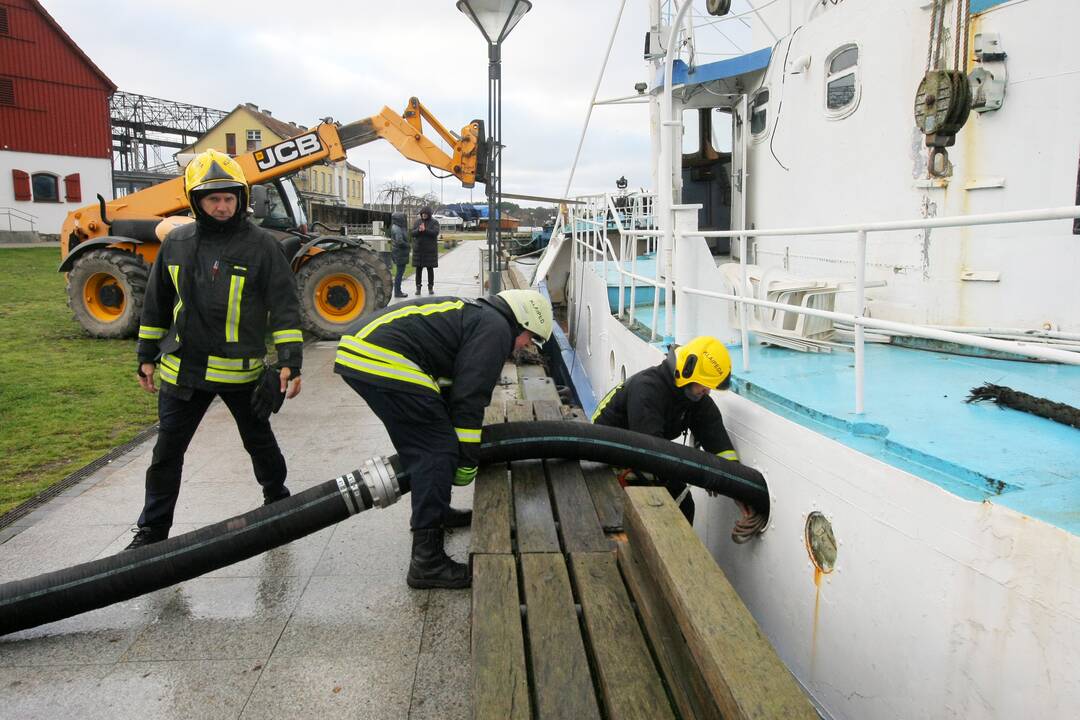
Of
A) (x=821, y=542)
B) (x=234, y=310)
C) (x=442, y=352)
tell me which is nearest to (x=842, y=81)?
(x=821, y=542)

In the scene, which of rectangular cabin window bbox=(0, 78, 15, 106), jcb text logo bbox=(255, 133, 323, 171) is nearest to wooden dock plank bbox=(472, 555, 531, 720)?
jcb text logo bbox=(255, 133, 323, 171)

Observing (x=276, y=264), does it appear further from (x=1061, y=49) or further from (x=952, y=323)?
(x=1061, y=49)

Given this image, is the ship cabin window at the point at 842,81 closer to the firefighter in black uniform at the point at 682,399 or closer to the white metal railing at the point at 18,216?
the firefighter in black uniform at the point at 682,399

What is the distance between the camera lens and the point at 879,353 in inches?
191

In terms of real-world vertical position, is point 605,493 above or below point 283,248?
below

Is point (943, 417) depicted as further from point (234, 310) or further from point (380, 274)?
point (380, 274)

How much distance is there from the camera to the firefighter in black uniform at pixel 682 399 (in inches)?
162

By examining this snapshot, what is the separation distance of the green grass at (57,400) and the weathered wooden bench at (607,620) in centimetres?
345

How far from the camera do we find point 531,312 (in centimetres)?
361

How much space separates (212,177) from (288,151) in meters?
7.84

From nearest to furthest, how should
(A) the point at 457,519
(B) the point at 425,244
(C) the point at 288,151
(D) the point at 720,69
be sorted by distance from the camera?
(A) the point at 457,519 < (D) the point at 720,69 < (C) the point at 288,151 < (B) the point at 425,244

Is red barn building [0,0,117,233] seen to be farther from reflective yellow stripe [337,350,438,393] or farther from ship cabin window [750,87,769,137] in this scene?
reflective yellow stripe [337,350,438,393]

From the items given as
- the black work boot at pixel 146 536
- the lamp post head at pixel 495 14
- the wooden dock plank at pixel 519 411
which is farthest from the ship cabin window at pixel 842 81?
the black work boot at pixel 146 536

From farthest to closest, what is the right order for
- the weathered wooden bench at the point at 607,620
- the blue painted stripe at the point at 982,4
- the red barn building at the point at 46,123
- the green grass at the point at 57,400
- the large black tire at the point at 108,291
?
the red barn building at the point at 46,123 < the large black tire at the point at 108,291 < the green grass at the point at 57,400 < the blue painted stripe at the point at 982,4 < the weathered wooden bench at the point at 607,620
